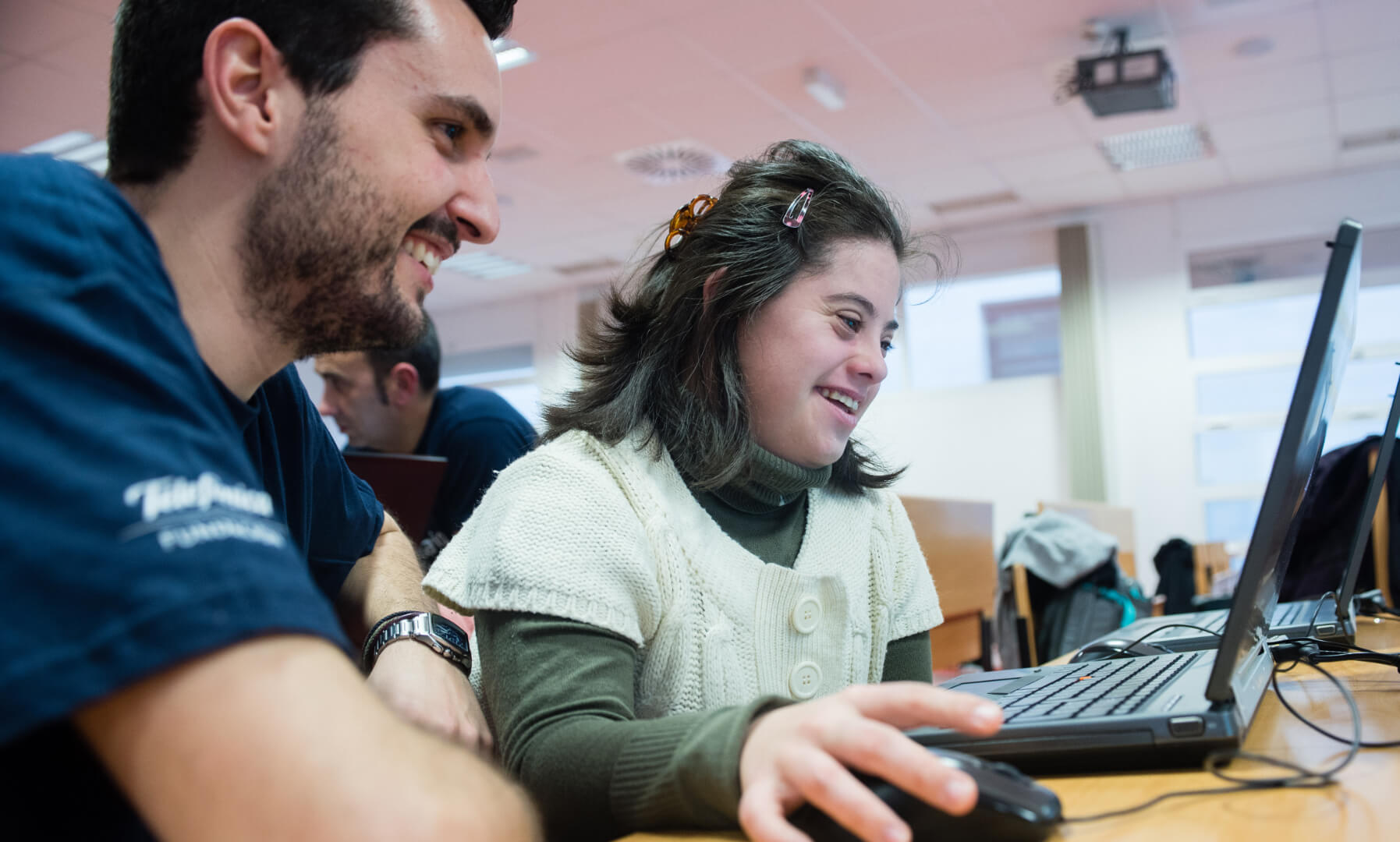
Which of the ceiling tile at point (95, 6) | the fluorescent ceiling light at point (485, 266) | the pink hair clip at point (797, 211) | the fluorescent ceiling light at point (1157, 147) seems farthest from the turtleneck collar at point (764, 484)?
the fluorescent ceiling light at point (485, 266)

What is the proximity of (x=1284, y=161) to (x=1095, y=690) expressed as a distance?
652cm

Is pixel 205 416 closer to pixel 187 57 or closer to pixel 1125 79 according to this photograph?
pixel 187 57

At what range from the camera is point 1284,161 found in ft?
20.3

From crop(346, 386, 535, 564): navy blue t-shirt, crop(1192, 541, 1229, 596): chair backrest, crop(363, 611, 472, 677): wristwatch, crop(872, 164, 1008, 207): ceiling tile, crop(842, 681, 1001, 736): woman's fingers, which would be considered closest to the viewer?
crop(842, 681, 1001, 736): woman's fingers

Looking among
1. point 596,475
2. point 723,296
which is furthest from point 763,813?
point 723,296

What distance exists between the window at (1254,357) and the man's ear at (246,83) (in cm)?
687

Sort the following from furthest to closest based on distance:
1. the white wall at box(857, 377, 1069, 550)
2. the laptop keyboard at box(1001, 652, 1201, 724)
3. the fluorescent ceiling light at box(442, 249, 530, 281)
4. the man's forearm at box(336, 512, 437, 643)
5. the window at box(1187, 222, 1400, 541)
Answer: the fluorescent ceiling light at box(442, 249, 530, 281)
the white wall at box(857, 377, 1069, 550)
the window at box(1187, 222, 1400, 541)
the man's forearm at box(336, 512, 437, 643)
the laptop keyboard at box(1001, 652, 1201, 724)

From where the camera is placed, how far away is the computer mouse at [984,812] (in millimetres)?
481

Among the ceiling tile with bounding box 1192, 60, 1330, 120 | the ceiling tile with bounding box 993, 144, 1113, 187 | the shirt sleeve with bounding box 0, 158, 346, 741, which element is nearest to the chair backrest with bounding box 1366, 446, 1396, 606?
the shirt sleeve with bounding box 0, 158, 346, 741

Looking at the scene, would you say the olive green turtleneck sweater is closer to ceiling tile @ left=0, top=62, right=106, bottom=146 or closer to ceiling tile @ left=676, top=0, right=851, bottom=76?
ceiling tile @ left=676, top=0, right=851, bottom=76

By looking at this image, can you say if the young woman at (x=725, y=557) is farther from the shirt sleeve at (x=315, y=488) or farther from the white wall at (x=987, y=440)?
the white wall at (x=987, y=440)

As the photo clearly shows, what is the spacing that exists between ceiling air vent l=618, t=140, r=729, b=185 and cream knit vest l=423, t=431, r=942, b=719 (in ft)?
15.3

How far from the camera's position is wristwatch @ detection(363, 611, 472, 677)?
97 centimetres

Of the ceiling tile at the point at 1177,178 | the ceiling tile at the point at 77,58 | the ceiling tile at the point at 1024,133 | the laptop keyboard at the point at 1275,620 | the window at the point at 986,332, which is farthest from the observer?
the window at the point at 986,332
